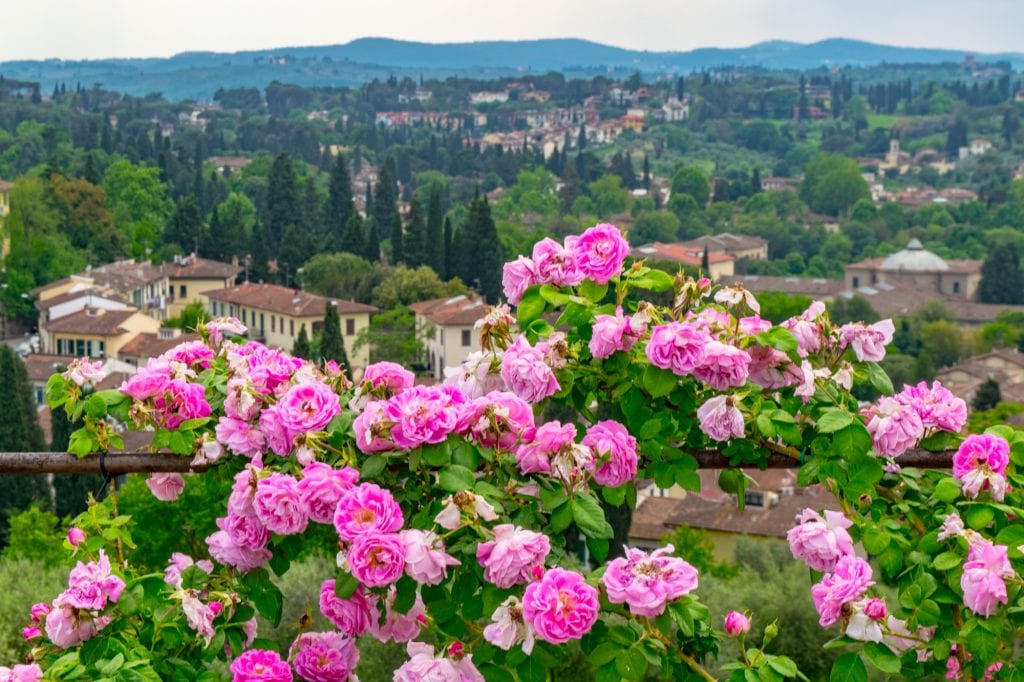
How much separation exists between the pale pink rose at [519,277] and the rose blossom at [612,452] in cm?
33

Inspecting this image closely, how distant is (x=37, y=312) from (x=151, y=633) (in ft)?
164

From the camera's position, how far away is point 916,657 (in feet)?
8.13

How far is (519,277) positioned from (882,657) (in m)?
0.84

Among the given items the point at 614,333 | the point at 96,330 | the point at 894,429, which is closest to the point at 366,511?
the point at 614,333

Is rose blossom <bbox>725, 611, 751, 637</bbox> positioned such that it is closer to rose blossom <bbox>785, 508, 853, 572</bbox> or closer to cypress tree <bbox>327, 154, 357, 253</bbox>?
rose blossom <bbox>785, 508, 853, 572</bbox>

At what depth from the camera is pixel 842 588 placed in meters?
2.39

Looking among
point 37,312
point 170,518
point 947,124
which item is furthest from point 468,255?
point 947,124

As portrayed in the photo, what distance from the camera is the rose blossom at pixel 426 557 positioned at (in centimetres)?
230

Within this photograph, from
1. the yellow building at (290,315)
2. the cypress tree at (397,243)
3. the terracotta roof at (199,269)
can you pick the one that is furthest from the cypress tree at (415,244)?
the terracotta roof at (199,269)

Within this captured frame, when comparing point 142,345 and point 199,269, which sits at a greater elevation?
point 142,345

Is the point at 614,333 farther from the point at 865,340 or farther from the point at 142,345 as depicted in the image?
the point at 142,345

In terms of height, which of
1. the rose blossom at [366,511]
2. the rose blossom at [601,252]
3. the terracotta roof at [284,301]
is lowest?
the terracotta roof at [284,301]

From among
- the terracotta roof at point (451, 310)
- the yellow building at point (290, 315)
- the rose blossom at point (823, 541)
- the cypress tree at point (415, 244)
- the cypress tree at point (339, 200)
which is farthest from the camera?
the cypress tree at point (339, 200)

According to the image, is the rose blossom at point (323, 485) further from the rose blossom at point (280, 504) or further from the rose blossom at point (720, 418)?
the rose blossom at point (720, 418)
